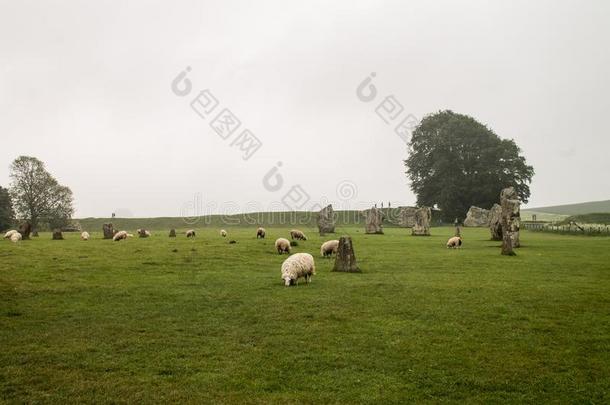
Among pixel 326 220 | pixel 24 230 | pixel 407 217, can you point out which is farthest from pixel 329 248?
pixel 407 217

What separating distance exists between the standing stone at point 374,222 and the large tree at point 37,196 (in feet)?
137

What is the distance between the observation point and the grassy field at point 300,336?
8391 mm

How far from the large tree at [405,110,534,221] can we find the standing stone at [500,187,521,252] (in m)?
42.1

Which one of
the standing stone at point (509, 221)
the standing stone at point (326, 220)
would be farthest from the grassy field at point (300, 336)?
the standing stone at point (326, 220)

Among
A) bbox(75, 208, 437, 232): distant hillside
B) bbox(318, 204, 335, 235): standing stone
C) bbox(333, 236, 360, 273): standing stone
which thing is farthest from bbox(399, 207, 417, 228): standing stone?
bbox(333, 236, 360, 273): standing stone

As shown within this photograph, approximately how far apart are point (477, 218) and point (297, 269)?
5538cm

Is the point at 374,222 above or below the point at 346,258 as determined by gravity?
above

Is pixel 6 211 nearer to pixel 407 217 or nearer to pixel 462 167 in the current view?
pixel 407 217

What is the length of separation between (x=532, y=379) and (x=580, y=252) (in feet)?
75.5

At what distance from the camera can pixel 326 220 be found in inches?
1820

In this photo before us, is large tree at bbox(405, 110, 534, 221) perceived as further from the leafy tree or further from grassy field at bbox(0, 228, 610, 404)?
the leafy tree

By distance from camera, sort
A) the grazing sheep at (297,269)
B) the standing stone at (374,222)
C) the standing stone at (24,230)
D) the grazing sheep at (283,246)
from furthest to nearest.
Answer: the standing stone at (374,222) → the standing stone at (24,230) → the grazing sheep at (283,246) → the grazing sheep at (297,269)

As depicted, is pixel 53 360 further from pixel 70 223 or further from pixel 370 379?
pixel 70 223

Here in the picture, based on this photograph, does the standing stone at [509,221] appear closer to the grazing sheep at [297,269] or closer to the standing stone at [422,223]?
the standing stone at [422,223]
